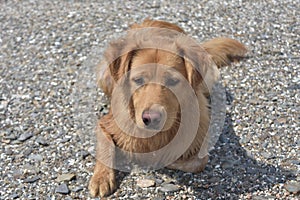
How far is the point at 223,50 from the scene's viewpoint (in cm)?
589

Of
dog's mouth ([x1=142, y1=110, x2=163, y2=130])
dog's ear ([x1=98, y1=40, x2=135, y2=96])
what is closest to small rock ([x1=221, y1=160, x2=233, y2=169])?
dog's mouth ([x1=142, y1=110, x2=163, y2=130])

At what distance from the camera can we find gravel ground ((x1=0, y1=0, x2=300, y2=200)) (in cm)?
457

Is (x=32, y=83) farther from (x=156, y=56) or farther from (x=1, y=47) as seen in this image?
(x=156, y=56)

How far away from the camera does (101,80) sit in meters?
5.65

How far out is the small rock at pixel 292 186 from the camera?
14.5 ft

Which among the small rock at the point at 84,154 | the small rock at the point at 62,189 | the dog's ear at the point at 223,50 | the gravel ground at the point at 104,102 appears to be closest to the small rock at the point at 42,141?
the gravel ground at the point at 104,102

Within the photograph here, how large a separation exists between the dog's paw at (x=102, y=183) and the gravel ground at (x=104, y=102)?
8 cm

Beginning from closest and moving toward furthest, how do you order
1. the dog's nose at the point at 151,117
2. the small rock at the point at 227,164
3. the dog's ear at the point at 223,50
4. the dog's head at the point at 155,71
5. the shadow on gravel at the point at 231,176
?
1. the dog's nose at the point at 151,117
2. the dog's head at the point at 155,71
3. the shadow on gravel at the point at 231,176
4. the small rock at the point at 227,164
5. the dog's ear at the point at 223,50

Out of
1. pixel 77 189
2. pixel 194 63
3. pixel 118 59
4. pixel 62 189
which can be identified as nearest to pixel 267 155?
pixel 194 63

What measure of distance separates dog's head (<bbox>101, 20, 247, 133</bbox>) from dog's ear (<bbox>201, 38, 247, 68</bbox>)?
1123mm

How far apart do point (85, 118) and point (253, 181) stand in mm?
1791

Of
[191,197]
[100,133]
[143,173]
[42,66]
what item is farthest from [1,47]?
[191,197]

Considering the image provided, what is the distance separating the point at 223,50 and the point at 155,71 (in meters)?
1.75

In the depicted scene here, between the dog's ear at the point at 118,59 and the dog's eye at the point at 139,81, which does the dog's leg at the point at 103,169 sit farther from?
the dog's eye at the point at 139,81
